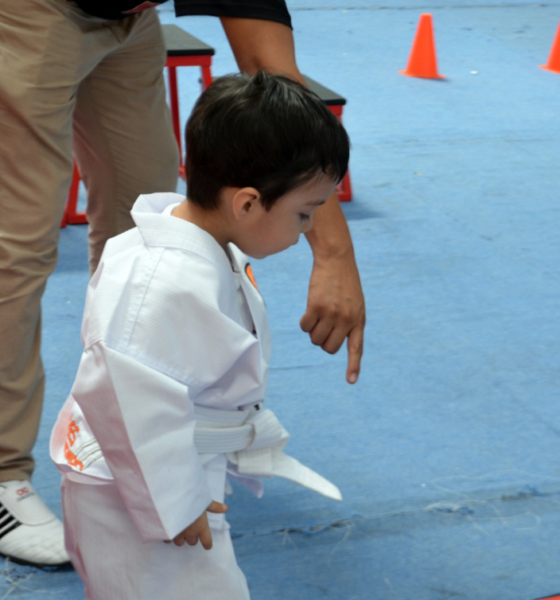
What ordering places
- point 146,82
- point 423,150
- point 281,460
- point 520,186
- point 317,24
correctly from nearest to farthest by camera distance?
point 281,460 < point 146,82 < point 520,186 < point 423,150 < point 317,24

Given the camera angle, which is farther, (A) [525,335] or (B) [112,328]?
(A) [525,335]

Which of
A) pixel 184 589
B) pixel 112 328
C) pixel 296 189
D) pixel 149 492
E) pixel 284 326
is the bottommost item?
pixel 284 326

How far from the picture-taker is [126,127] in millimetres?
1548

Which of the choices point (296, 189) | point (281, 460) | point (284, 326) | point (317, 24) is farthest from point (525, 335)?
point (317, 24)

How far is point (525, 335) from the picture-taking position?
2154 millimetres

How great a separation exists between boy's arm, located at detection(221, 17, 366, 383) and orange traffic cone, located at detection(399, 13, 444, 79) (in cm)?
352

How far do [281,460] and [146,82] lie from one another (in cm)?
77

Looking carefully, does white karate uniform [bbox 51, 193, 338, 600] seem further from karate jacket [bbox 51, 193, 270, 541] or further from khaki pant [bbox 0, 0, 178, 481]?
khaki pant [bbox 0, 0, 178, 481]

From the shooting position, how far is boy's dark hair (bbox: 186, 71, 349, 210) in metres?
0.98

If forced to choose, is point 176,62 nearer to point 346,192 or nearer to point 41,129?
point 346,192

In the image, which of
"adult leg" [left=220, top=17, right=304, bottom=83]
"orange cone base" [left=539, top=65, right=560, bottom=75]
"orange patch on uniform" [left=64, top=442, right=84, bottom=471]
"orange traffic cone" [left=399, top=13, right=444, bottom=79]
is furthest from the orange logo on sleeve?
"orange cone base" [left=539, top=65, right=560, bottom=75]

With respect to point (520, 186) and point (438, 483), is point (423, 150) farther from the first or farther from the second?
point (438, 483)

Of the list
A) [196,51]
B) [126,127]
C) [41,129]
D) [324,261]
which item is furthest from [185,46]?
[324,261]

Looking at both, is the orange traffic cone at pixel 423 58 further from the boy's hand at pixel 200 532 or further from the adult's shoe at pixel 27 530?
the boy's hand at pixel 200 532
